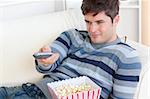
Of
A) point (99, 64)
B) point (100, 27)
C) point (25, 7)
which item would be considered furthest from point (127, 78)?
point (25, 7)

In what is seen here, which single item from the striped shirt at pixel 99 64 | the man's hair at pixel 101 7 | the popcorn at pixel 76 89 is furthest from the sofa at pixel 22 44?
the popcorn at pixel 76 89

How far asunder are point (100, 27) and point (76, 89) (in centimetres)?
33

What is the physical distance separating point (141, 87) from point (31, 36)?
0.66 metres

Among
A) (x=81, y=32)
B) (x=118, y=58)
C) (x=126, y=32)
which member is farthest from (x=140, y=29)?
(x=118, y=58)

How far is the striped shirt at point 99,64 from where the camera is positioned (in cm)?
125

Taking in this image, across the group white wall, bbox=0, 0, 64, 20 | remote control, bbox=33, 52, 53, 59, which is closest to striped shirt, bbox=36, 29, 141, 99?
remote control, bbox=33, 52, 53, 59

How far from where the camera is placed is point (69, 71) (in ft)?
4.69

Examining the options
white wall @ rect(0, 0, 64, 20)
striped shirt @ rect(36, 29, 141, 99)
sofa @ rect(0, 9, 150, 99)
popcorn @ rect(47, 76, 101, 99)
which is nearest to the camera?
popcorn @ rect(47, 76, 101, 99)

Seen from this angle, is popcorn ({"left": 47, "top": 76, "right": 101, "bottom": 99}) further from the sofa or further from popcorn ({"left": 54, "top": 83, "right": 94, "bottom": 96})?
the sofa

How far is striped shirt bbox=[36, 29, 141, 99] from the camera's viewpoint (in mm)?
1247

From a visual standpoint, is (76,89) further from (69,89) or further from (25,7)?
(25,7)

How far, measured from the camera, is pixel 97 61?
4.49 feet

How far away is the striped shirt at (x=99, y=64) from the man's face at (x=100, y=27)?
40mm

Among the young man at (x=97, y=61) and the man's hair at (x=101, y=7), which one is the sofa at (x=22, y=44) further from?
the man's hair at (x=101, y=7)
